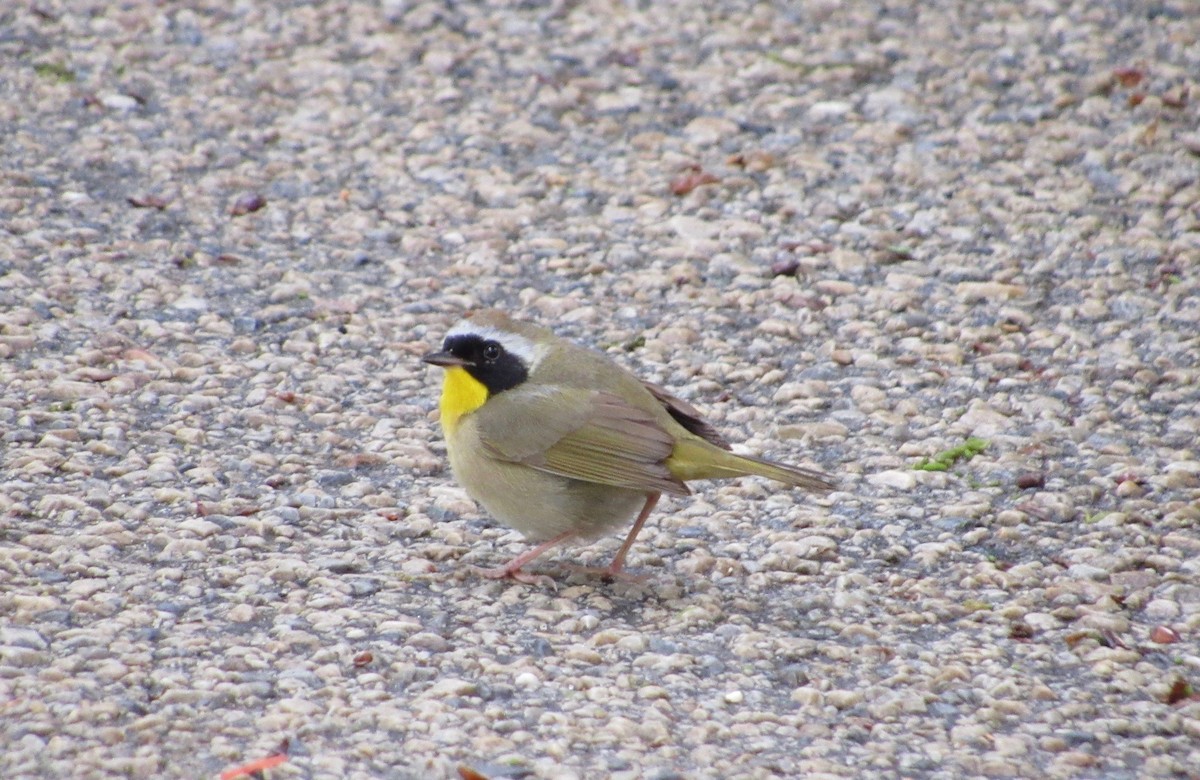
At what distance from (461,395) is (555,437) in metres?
0.42

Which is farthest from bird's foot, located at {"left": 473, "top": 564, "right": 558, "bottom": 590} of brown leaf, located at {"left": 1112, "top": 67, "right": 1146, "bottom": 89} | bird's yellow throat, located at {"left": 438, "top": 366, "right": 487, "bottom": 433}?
brown leaf, located at {"left": 1112, "top": 67, "right": 1146, "bottom": 89}

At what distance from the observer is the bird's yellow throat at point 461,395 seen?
5379 millimetres

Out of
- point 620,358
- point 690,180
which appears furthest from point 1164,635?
point 690,180

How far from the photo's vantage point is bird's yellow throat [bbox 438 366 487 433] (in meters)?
5.38

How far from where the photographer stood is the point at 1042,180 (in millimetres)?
7816

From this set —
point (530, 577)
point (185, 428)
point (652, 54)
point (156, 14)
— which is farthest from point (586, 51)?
point (530, 577)

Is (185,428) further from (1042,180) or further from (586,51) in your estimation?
(1042,180)

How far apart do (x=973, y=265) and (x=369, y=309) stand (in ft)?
9.74

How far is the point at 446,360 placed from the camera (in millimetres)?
5273

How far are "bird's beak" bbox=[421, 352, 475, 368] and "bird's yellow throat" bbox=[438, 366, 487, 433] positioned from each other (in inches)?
1.8

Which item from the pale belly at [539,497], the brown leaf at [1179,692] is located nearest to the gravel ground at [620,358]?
the brown leaf at [1179,692]

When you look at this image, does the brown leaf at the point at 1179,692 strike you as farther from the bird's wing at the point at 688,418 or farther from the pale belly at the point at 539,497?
the pale belly at the point at 539,497

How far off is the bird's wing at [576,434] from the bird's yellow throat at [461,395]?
57 mm

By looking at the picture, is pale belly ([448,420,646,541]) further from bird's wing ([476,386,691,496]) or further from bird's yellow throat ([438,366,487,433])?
bird's yellow throat ([438,366,487,433])
